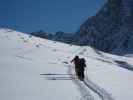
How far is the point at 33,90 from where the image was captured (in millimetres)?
12773

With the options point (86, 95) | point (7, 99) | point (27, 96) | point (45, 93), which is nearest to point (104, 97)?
point (86, 95)

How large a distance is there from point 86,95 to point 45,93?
6.02 feet

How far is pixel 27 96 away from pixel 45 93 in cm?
124

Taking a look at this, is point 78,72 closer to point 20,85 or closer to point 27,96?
point 20,85

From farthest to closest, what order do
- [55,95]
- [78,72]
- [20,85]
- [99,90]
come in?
[78,72]
[99,90]
[20,85]
[55,95]

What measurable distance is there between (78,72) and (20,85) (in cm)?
709

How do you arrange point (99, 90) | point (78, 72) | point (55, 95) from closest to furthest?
point (55, 95) < point (99, 90) < point (78, 72)

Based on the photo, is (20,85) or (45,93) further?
(20,85)

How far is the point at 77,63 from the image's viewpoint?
2100 cm

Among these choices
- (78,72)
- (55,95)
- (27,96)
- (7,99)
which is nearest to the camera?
(7,99)

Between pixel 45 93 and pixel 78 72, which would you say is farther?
pixel 78 72

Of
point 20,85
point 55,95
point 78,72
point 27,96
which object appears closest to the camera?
point 27,96

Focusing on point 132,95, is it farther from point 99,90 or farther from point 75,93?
point 75,93

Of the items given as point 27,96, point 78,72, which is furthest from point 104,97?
point 78,72
